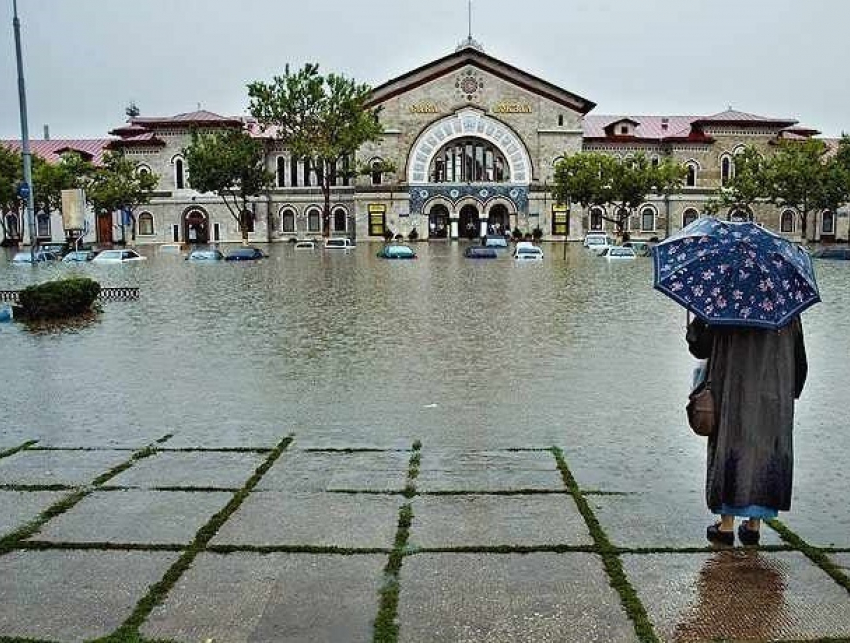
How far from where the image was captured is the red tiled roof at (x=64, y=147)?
76.6 m

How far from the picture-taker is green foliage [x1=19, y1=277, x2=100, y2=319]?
18141 mm

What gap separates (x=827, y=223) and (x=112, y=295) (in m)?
65.1

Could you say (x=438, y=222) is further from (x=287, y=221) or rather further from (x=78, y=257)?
(x=78, y=257)

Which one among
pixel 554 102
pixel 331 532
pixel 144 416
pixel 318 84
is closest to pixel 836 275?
pixel 144 416

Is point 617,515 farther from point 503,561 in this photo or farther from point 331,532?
point 331,532

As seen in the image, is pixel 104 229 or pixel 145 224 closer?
pixel 145 224

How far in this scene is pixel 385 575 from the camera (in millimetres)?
4719

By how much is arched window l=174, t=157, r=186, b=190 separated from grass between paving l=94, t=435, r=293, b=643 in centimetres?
6886

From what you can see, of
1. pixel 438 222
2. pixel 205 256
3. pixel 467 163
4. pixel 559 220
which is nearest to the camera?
pixel 205 256

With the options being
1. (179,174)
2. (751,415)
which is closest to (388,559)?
(751,415)

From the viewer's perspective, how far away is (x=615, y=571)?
4754mm

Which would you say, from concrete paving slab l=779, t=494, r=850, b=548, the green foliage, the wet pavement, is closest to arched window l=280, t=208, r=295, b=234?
the green foliage

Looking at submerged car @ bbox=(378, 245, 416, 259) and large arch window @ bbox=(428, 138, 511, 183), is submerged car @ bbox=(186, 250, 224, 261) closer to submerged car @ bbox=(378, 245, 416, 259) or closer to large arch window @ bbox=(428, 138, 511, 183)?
submerged car @ bbox=(378, 245, 416, 259)

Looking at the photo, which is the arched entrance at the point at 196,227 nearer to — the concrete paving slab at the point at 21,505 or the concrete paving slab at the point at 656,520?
the concrete paving slab at the point at 21,505
